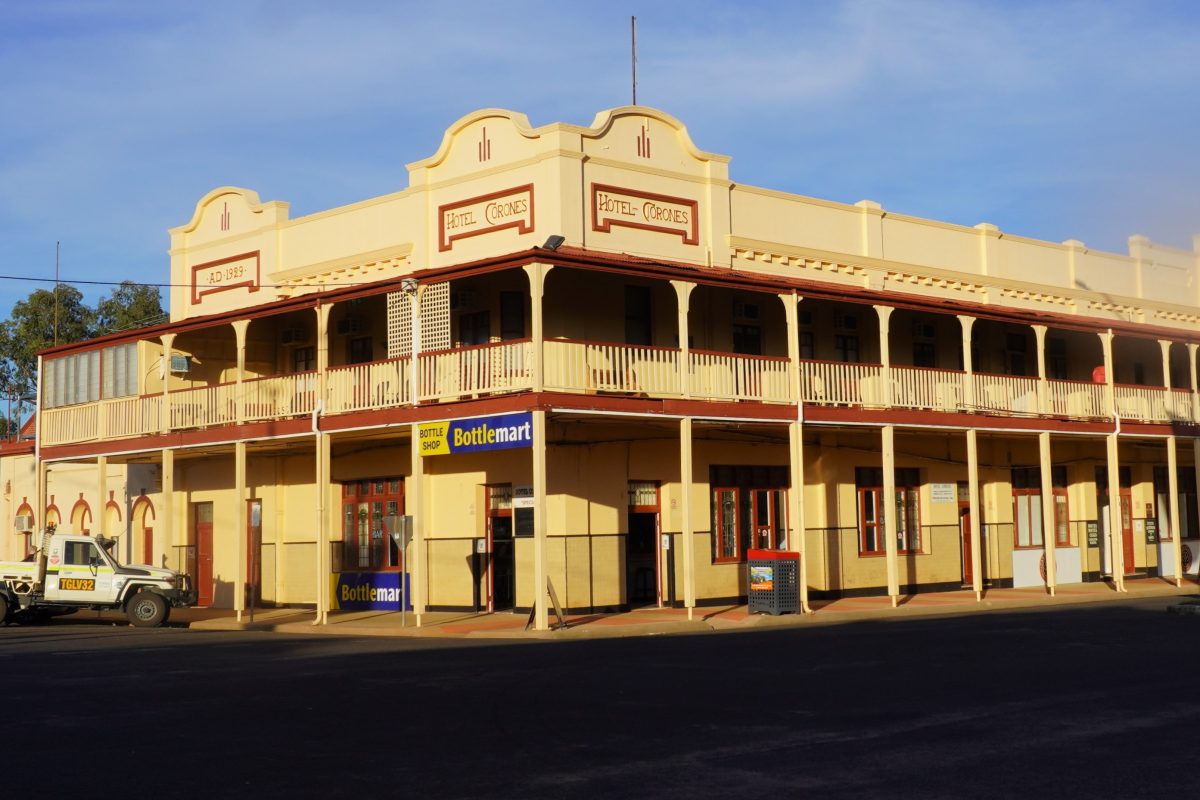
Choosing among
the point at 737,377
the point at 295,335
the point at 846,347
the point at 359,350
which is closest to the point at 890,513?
the point at 737,377

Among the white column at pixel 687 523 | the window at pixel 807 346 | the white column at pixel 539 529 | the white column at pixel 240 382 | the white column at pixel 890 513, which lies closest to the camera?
the white column at pixel 539 529

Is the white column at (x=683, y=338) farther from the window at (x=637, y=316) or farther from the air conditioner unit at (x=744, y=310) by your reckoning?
the air conditioner unit at (x=744, y=310)

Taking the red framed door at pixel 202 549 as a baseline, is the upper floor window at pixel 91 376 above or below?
above

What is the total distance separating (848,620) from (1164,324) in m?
20.5

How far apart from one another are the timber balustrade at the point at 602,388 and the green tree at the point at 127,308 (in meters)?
32.9

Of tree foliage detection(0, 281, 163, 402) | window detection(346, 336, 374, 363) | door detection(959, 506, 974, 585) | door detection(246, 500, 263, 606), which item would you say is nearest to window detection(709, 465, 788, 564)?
door detection(959, 506, 974, 585)

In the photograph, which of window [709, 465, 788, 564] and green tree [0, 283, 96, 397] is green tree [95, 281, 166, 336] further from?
window [709, 465, 788, 564]

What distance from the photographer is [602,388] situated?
82.9 feet

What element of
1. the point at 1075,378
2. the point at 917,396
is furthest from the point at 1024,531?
the point at 917,396

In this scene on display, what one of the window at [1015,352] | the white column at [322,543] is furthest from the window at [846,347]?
the white column at [322,543]

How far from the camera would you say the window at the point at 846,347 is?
108 feet

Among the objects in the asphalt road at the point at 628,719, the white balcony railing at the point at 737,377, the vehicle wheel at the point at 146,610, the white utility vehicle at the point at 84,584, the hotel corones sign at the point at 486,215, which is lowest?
the asphalt road at the point at 628,719

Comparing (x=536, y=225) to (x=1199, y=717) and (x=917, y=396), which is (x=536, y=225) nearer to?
(x=917, y=396)

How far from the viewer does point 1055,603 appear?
2988 cm
